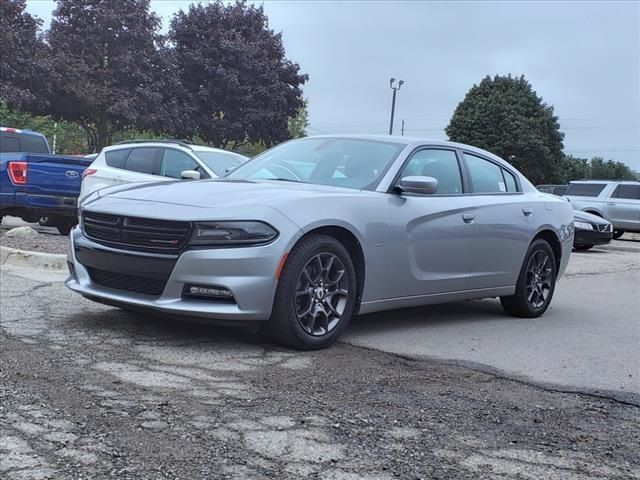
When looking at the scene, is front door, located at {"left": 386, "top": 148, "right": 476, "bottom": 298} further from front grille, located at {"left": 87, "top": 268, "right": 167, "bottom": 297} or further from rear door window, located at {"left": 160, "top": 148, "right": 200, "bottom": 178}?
rear door window, located at {"left": 160, "top": 148, "right": 200, "bottom": 178}

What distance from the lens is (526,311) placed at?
6707mm

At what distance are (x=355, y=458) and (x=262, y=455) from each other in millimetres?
376

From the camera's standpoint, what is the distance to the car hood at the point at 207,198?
14.7 ft

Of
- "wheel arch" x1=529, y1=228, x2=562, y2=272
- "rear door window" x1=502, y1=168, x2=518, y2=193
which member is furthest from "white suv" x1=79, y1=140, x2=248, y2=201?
"wheel arch" x1=529, y1=228, x2=562, y2=272

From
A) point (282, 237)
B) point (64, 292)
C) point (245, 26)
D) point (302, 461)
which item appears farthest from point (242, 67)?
point (302, 461)

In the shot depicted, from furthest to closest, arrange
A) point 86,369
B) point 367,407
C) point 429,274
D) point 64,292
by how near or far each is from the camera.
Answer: point 64,292 < point 429,274 < point 86,369 < point 367,407

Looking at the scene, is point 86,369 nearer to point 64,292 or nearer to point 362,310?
point 362,310

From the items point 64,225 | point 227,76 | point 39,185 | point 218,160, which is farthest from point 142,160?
point 227,76

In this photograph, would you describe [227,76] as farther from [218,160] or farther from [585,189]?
A: [218,160]

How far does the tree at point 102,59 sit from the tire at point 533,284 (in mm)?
21569

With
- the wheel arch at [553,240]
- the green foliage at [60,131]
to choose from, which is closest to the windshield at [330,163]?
the wheel arch at [553,240]

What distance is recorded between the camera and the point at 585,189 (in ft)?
73.2

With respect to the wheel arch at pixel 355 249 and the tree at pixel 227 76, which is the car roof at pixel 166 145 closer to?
the wheel arch at pixel 355 249

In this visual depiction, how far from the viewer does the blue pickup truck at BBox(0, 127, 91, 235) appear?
11.3 meters
